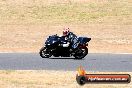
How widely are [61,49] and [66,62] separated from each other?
1.12m

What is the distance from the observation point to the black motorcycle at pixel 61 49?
23.2 meters

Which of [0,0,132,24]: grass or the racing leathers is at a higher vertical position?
the racing leathers

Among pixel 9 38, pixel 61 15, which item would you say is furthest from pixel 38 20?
pixel 9 38

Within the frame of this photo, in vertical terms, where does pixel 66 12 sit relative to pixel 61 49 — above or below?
below

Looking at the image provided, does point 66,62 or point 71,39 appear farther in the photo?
point 71,39

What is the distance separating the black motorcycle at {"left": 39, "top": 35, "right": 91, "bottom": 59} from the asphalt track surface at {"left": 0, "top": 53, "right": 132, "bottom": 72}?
0.24 metres

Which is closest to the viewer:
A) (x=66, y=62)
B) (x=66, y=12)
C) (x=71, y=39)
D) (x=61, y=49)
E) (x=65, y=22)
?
(x=66, y=62)

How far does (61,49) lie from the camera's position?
23.3m

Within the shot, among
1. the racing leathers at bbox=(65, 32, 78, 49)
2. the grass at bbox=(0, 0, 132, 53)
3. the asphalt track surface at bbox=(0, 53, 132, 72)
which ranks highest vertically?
the racing leathers at bbox=(65, 32, 78, 49)

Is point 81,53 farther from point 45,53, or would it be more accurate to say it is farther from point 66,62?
point 45,53

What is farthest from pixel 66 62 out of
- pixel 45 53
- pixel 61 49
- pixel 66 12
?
pixel 66 12

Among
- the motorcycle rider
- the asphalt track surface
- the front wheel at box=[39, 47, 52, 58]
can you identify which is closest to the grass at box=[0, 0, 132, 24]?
the asphalt track surface

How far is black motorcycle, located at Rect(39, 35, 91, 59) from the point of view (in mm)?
23234

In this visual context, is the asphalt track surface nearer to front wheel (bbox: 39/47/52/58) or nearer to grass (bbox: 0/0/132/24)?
front wheel (bbox: 39/47/52/58)
